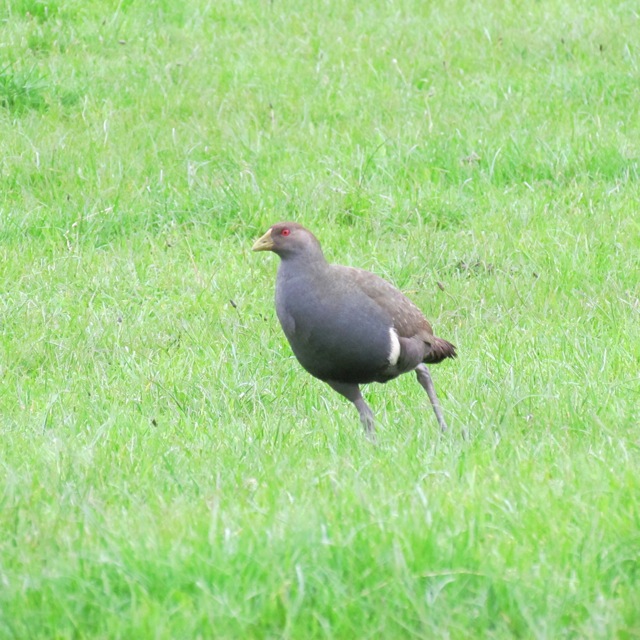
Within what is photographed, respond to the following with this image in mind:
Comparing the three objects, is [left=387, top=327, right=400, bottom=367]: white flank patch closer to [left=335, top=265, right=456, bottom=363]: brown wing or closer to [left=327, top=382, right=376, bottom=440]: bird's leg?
[left=335, top=265, right=456, bottom=363]: brown wing

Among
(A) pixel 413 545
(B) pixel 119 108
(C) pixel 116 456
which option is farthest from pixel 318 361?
(B) pixel 119 108

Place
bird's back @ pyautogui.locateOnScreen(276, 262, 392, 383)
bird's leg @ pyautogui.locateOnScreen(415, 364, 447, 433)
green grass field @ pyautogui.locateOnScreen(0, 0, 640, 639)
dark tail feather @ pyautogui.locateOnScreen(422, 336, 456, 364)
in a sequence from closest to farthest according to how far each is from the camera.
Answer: green grass field @ pyautogui.locateOnScreen(0, 0, 640, 639) < bird's back @ pyautogui.locateOnScreen(276, 262, 392, 383) < bird's leg @ pyautogui.locateOnScreen(415, 364, 447, 433) < dark tail feather @ pyautogui.locateOnScreen(422, 336, 456, 364)

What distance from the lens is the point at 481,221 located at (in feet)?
27.9

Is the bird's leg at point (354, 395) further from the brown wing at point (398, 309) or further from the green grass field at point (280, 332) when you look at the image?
the brown wing at point (398, 309)

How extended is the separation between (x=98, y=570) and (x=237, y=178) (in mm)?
5526

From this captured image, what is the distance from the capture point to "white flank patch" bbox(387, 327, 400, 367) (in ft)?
19.0

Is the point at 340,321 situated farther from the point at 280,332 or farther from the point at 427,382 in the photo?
the point at 280,332

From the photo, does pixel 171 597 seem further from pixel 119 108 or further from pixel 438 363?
pixel 119 108

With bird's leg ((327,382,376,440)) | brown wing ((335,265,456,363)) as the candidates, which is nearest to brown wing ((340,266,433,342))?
brown wing ((335,265,456,363))

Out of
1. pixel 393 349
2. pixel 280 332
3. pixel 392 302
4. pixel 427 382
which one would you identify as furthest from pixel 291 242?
pixel 280 332

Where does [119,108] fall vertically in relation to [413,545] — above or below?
below

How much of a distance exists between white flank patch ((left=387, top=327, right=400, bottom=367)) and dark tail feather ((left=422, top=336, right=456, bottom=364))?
0.44 metres

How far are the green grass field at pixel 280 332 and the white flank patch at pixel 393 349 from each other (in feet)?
0.90

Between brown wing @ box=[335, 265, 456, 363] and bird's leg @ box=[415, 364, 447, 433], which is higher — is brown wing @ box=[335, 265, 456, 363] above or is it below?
above
